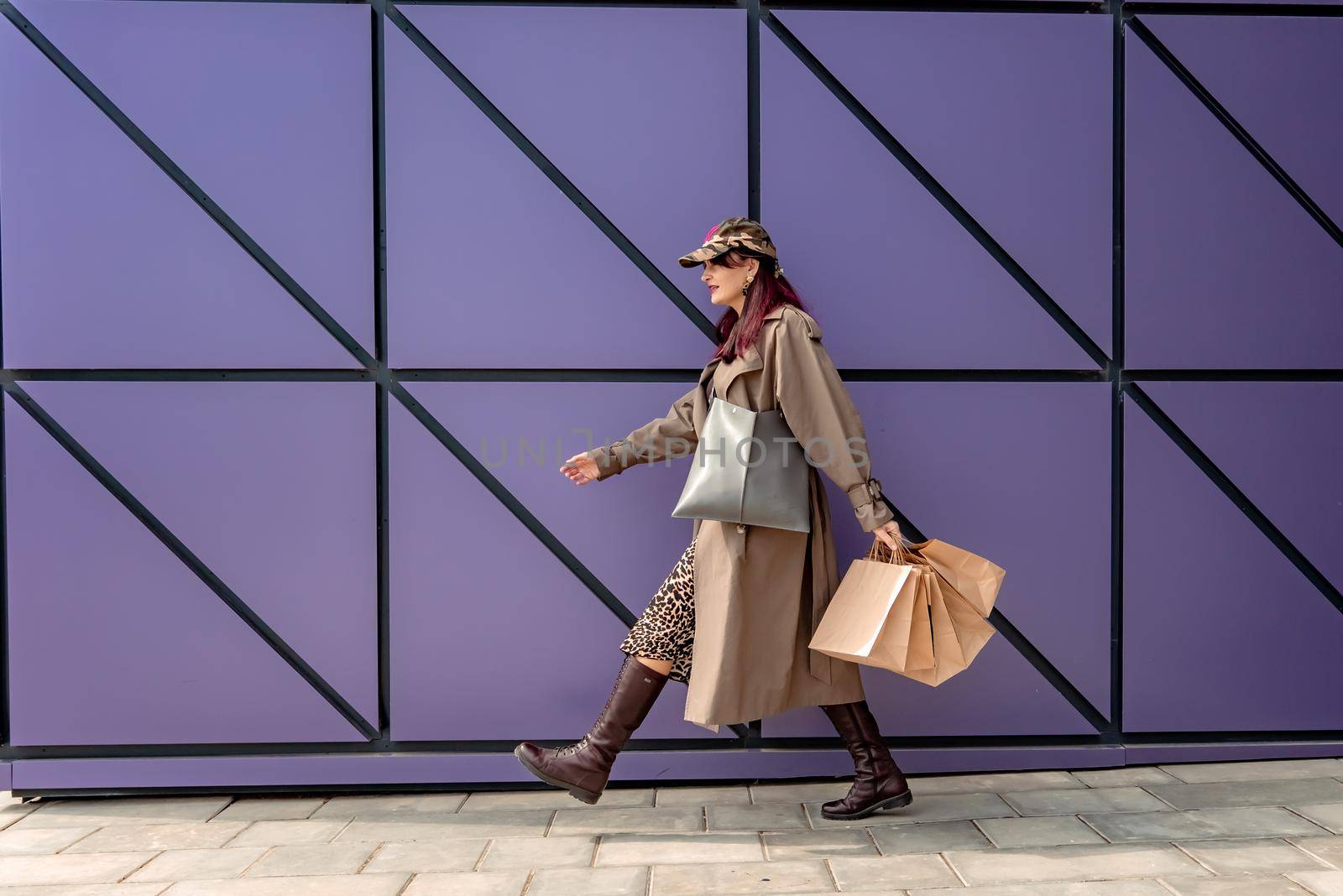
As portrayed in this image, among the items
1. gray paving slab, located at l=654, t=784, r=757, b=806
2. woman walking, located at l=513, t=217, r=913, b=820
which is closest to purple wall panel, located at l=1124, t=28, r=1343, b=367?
woman walking, located at l=513, t=217, r=913, b=820

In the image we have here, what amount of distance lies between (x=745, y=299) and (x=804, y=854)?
1.76 meters

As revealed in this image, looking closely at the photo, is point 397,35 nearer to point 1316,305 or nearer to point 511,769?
point 511,769

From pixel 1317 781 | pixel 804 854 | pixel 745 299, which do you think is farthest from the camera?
pixel 1317 781

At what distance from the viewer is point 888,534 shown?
2.97 meters

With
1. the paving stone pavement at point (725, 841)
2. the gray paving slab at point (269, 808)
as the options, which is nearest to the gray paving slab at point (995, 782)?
the paving stone pavement at point (725, 841)

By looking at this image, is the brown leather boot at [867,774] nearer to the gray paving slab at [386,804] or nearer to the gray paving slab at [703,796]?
the gray paving slab at [703,796]

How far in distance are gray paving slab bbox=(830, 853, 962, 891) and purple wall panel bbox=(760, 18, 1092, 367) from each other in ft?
5.63

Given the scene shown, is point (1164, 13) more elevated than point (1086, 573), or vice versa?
point (1164, 13)

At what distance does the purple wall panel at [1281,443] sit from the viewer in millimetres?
3627

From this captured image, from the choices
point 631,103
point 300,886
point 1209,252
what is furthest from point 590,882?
point 1209,252

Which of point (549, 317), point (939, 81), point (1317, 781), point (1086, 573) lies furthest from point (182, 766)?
point (1317, 781)

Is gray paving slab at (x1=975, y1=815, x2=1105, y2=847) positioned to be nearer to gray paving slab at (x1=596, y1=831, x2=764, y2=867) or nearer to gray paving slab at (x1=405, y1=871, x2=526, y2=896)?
gray paving slab at (x1=596, y1=831, x2=764, y2=867)

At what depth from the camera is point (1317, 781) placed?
3441 mm

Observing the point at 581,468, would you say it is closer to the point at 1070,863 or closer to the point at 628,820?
the point at 628,820
